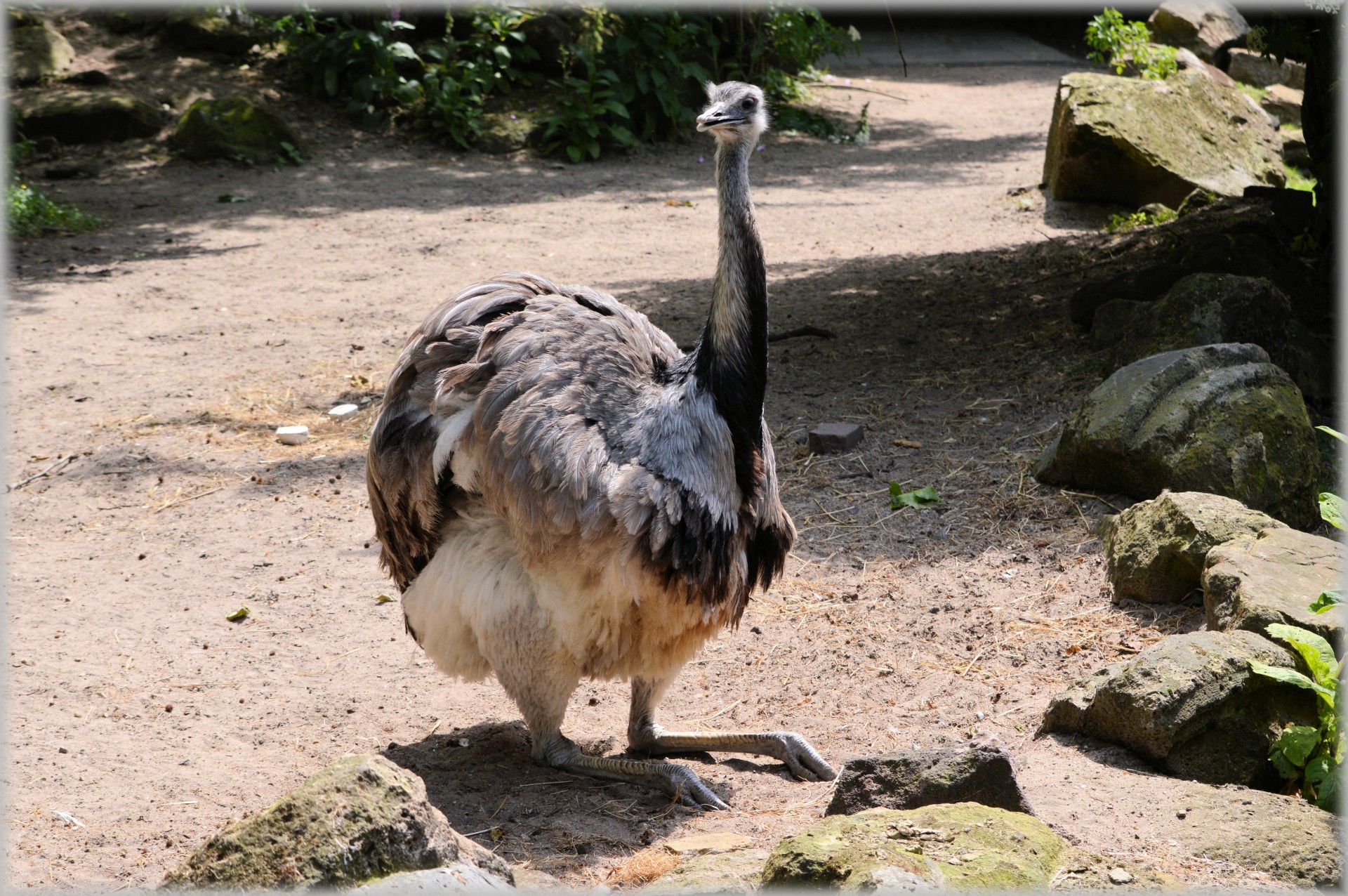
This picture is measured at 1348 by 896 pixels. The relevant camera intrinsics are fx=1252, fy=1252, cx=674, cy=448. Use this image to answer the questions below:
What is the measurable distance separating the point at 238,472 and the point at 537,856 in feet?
10.5

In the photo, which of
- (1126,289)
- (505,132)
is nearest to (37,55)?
(505,132)

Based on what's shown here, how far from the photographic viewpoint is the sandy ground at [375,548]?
136 inches

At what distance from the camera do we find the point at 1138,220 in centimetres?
911

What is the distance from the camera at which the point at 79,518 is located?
17.3 ft

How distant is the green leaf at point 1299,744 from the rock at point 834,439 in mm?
2721

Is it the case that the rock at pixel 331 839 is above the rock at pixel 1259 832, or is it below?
above

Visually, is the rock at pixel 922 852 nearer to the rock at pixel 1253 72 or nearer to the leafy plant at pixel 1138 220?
the leafy plant at pixel 1138 220

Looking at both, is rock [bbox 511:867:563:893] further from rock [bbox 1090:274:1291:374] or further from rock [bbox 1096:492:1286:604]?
rock [bbox 1090:274:1291:374]

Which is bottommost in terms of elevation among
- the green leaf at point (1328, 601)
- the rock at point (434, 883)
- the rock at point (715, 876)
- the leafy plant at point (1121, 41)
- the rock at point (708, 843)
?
the rock at point (708, 843)

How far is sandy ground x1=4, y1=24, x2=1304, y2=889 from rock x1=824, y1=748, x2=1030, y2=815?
8.5 inches

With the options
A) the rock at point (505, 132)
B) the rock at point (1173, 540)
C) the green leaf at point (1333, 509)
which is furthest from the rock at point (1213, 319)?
the rock at point (505, 132)

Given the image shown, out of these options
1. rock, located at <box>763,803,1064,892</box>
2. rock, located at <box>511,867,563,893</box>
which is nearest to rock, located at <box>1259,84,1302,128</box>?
rock, located at <box>763,803,1064,892</box>

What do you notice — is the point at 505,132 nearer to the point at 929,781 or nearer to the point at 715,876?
the point at 929,781

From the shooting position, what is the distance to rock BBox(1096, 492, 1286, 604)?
4.11 m
